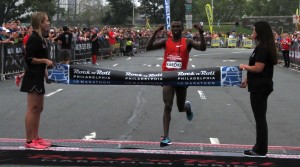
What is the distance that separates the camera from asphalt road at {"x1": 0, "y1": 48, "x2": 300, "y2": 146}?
28.9 ft

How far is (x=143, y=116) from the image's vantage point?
10820mm

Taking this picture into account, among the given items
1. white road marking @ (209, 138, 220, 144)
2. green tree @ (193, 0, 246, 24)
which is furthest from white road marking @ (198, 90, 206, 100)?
green tree @ (193, 0, 246, 24)

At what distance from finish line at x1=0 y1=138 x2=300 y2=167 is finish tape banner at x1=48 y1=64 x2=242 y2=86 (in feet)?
3.19

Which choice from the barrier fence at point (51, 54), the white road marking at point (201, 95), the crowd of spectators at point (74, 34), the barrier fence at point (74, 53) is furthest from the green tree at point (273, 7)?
the white road marking at point (201, 95)

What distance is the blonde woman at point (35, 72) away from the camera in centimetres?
718

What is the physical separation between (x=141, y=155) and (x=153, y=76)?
134 cm

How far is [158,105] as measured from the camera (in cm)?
1252

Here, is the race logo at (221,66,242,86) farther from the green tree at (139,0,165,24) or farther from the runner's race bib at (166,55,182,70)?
the green tree at (139,0,165,24)

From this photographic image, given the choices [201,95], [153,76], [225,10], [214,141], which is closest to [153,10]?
[225,10]

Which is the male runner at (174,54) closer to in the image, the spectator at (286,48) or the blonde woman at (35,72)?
the blonde woman at (35,72)

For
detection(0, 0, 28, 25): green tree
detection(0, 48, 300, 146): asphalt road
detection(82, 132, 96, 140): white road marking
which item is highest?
detection(0, 0, 28, 25): green tree

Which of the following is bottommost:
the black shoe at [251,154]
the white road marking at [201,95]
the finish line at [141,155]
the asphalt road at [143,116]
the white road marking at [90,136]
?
the white road marking at [201,95]

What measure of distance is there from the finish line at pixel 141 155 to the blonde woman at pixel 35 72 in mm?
277

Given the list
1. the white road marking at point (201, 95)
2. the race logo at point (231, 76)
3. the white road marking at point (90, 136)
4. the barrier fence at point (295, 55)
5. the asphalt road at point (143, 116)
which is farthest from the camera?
the barrier fence at point (295, 55)
